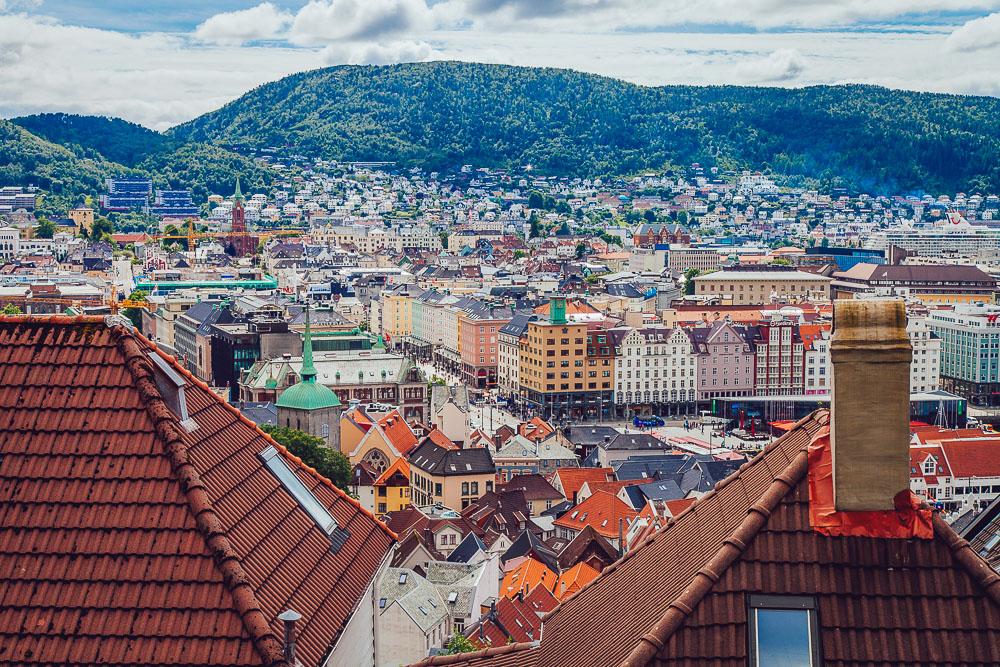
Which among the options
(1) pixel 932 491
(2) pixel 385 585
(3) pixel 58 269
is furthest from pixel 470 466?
(3) pixel 58 269

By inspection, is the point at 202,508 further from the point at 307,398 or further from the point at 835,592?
the point at 307,398

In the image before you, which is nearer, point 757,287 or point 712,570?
point 712,570

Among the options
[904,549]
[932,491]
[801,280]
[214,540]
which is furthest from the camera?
[801,280]

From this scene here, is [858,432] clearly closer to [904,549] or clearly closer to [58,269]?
[904,549]

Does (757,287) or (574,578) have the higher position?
(757,287)

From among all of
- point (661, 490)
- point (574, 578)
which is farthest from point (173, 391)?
point (661, 490)

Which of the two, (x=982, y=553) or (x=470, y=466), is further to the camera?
(x=470, y=466)

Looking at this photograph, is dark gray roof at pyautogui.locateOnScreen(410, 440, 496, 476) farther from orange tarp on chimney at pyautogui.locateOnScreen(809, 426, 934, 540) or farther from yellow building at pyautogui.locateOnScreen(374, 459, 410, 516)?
orange tarp on chimney at pyautogui.locateOnScreen(809, 426, 934, 540)

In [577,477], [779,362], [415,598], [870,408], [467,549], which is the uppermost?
[870,408]

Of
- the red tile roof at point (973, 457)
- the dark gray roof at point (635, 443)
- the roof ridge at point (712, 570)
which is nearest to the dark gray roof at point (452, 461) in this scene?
the dark gray roof at point (635, 443)
